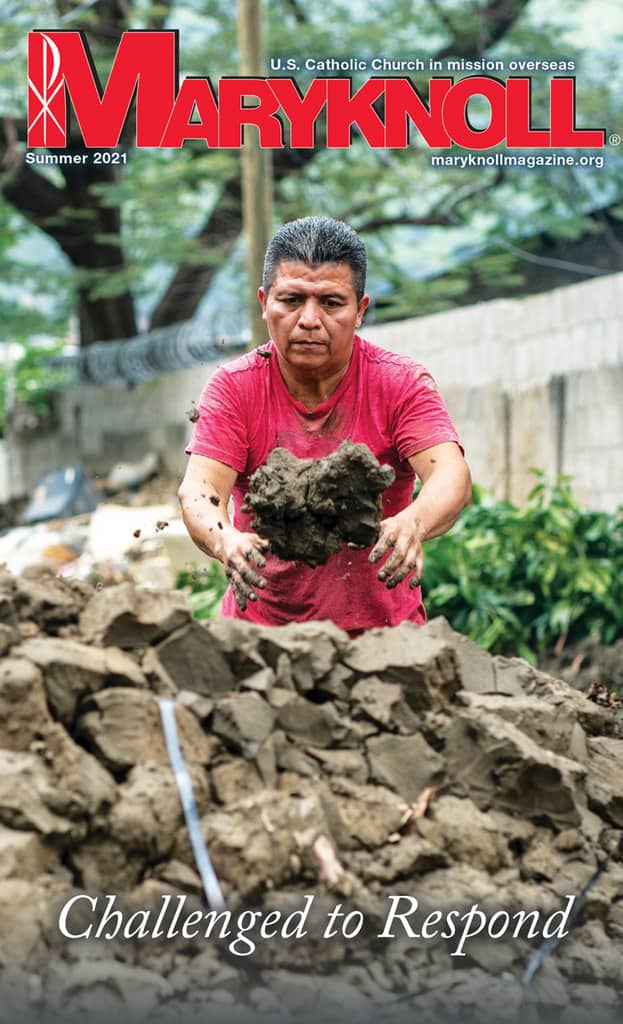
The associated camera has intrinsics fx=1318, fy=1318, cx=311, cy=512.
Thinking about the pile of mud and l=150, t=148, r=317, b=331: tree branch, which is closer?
the pile of mud

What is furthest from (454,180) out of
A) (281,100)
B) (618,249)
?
(281,100)

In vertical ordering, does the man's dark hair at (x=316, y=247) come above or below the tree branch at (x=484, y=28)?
below

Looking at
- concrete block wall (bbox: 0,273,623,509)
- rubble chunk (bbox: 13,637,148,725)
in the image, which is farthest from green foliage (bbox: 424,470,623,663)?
rubble chunk (bbox: 13,637,148,725)

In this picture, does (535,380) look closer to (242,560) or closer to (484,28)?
(242,560)

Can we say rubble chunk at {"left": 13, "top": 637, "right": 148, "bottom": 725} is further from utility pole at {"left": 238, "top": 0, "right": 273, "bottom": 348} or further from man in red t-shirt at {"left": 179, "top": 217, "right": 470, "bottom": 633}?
utility pole at {"left": 238, "top": 0, "right": 273, "bottom": 348}

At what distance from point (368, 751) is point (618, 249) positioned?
33.7ft

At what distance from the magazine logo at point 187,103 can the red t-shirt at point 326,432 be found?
2105 mm

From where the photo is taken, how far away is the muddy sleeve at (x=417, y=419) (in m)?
3.27

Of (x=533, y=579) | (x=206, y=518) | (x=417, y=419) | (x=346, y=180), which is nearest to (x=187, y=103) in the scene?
(x=417, y=419)

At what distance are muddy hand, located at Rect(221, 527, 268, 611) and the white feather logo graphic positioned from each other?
2922 mm

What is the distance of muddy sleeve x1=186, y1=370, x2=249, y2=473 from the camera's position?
3.29 m

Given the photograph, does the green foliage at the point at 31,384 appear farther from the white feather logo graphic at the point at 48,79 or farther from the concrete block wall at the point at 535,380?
the white feather logo graphic at the point at 48,79

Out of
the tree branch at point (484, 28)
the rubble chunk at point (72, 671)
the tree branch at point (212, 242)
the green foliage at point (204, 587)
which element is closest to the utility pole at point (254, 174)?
the green foliage at point (204, 587)

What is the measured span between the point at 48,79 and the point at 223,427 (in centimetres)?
260
